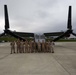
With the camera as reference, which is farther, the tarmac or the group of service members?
the group of service members

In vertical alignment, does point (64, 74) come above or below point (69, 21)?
below

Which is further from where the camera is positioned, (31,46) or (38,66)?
(31,46)

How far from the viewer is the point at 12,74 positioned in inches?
278

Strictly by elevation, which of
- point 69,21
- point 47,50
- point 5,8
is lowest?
point 47,50

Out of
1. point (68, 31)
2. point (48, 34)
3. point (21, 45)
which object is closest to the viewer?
point (21, 45)

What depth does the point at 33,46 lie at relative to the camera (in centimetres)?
1833

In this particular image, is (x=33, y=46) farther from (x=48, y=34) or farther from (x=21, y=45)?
(x=48, y=34)

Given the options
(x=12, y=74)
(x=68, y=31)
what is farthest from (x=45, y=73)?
(x=68, y=31)

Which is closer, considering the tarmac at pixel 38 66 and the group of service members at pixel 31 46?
the tarmac at pixel 38 66

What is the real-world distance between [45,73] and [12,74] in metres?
1.42

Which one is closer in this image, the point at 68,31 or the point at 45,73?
the point at 45,73

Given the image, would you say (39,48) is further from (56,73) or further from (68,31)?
(68,31)

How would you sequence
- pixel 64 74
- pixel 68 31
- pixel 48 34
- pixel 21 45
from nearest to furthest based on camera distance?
pixel 64 74 → pixel 21 45 → pixel 68 31 → pixel 48 34

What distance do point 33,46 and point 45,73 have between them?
36.6ft
